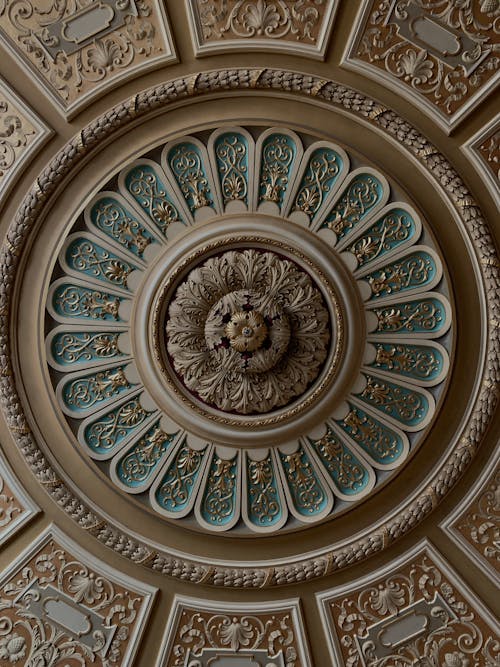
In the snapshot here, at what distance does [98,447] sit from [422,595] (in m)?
3.41

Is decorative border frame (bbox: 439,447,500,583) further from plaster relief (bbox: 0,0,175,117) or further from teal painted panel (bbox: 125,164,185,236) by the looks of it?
plaster relief (bbox: 0,0,175,117)

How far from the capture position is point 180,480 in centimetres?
766

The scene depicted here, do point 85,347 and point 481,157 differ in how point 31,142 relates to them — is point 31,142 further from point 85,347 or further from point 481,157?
point 481,157

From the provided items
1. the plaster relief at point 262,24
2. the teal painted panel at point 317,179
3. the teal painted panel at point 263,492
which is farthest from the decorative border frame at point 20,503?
the plaster relief at point 262,24

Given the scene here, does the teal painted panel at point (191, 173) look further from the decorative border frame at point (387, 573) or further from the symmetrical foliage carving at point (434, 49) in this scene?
the decorative border frame at point (387, 573)

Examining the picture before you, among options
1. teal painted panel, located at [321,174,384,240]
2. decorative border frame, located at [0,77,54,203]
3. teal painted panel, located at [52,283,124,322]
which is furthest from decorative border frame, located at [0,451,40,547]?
teal painted panel, located at [321,174,384,240]

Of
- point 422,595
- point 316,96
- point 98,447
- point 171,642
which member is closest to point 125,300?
point 98,447

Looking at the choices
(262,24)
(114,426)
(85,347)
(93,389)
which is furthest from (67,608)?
(262,24)

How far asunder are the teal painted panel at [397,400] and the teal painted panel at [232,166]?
213cm

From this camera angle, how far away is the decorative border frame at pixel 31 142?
7.13 meters

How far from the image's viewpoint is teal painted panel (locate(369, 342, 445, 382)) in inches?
291

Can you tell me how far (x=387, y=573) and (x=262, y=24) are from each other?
205 inches

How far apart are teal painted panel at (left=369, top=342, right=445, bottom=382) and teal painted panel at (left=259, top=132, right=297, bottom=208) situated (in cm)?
173

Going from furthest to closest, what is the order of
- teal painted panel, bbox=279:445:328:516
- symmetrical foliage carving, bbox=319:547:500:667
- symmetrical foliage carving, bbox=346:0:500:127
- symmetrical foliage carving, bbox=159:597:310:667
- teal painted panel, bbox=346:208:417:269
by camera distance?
1. teal painted panel, bbox=279:445:328:516
2. symmetrical foliage carving, bbox=159:597:310:667
3. symmetrical foliage carving, bbox=319:547:500:667
4. teal painted panel, bbox=346:208:417:269
5. symmetrical foliage carving, bbox=346:0:500:127
